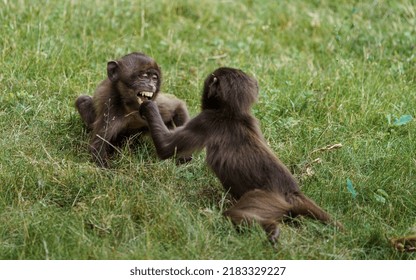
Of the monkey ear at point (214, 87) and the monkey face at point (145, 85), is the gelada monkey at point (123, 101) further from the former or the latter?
the monkey ear at point (214, 87)

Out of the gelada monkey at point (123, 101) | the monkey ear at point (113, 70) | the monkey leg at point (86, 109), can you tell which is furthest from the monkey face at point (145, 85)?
the monkey leg at point (86, 109)

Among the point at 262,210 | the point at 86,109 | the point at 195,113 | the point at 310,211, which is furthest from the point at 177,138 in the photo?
the point at 195,113

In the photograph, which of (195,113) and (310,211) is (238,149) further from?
(195,113)

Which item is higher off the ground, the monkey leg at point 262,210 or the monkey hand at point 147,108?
the monkey hand at point 147,108

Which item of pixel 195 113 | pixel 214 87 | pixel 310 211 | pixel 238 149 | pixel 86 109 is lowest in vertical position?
pixel 195 113

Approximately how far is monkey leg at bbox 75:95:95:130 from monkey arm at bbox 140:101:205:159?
1.21 meters

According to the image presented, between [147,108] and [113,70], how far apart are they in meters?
0.92

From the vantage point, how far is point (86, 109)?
7.77 meters

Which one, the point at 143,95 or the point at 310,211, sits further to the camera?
the point at 143,95

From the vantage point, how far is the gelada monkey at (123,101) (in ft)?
24.0

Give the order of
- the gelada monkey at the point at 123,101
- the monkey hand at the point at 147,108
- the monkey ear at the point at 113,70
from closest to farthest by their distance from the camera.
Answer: the monkey hand at the point at 147,108, the gelada monkey at the point at 123,101, the monkey ear at the point at 113,70

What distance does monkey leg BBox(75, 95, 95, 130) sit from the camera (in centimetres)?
774
